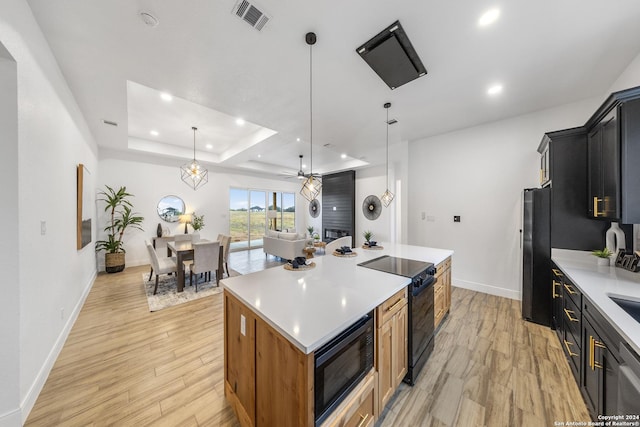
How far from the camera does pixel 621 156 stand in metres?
1.66

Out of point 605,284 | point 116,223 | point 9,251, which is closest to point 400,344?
point 605,284

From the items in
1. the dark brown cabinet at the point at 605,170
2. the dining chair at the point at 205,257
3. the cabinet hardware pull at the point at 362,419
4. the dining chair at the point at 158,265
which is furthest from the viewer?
the dining chair at the point at 205,257

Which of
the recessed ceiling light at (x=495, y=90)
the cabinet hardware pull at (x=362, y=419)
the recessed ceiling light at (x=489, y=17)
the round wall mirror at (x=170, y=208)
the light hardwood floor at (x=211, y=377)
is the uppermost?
the recessed ceiling light at (x=495, y=90)

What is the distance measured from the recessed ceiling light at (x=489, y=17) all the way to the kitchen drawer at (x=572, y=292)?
2208mm

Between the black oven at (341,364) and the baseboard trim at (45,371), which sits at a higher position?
the black oven at (341,364)

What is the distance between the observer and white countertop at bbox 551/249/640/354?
1082 mm

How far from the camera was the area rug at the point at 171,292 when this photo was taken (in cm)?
321

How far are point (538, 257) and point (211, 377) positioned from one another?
12.3 ft

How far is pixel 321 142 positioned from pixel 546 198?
11.8 feet

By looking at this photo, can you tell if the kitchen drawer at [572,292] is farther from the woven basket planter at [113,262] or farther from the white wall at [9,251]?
the woven basket planter at [113,262]

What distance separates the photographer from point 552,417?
57.7 inches

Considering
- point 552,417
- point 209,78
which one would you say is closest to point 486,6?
point 209,78

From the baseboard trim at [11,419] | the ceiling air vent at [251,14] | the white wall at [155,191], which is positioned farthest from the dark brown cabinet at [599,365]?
the white wall at [155,191]

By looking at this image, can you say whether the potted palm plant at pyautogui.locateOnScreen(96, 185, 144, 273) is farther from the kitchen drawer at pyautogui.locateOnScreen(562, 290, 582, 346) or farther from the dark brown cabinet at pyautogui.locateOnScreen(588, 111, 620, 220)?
the dark brown cabinet at pyautogui.locateOnScreen(588, 111, 620, 220)
